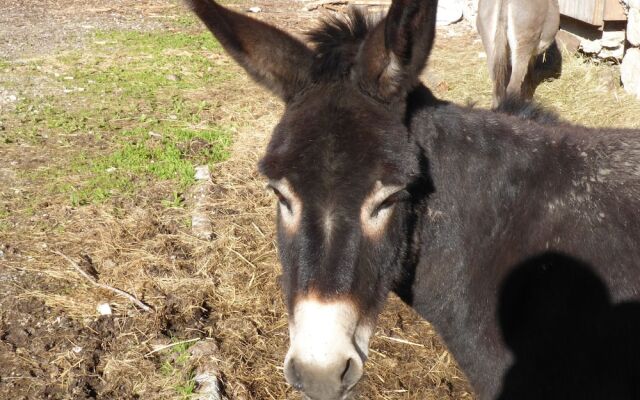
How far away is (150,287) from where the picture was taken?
15.4 ft

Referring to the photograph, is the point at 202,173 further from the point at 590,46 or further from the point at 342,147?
the point at 590,46

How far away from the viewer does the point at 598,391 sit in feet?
7.91

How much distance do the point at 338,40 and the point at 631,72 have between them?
7.74 meters

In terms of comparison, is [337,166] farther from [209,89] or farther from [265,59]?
[209,89]

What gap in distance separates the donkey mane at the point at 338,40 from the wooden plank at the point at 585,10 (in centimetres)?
782

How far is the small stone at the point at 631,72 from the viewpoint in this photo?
859 cm

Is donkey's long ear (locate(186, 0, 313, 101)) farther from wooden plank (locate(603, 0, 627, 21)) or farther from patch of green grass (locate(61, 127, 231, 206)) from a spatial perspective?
wooden plank (locate(603, 0, 627, 21))

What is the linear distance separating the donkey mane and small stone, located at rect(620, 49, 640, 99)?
7.27m

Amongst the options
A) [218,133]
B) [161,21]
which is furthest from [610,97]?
[161,21]

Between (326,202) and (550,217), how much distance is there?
41.8 inches

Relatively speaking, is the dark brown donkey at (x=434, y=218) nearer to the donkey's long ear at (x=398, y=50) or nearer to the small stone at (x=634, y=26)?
the donkey's long ear at (x=398, y=50)

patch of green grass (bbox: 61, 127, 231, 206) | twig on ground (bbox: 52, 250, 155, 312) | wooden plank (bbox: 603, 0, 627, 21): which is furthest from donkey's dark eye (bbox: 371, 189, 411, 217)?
wooden plank (bbox: 603, 0, 627, 21)

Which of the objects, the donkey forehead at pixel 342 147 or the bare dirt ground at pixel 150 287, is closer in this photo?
the donkey forehead at pixel 342 147

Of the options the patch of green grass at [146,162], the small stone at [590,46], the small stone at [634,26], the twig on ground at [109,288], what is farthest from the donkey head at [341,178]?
the small stone at [590,46]
